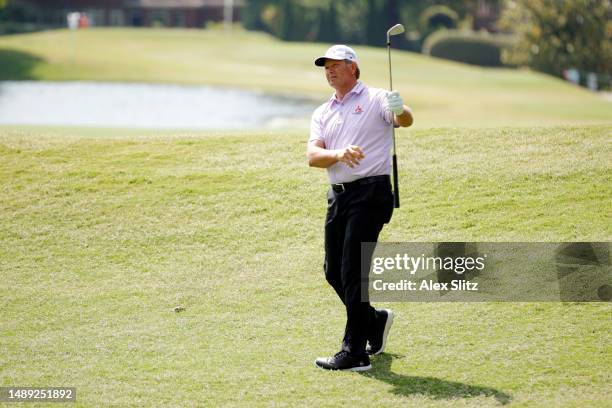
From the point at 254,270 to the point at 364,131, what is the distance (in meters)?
3.39

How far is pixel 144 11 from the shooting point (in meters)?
104

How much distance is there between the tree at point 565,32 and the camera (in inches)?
2383

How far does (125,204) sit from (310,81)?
42837 mm

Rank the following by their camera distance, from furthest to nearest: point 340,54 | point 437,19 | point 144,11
→ point 144,11 < point 437,19 < point 340,54

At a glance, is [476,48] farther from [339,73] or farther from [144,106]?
[339,73]

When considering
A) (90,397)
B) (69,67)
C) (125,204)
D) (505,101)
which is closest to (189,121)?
(505,101)

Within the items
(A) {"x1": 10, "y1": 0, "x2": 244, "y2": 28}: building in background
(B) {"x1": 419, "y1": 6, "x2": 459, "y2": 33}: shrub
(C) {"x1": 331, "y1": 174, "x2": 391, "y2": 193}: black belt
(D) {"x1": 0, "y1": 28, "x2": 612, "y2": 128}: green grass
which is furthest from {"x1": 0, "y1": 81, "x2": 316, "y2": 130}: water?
(A) {"x1": 10, "y1": 0, "x2": 244, "y2": 28}: building in background

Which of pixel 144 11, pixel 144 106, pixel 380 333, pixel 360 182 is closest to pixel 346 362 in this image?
pixel 380 333

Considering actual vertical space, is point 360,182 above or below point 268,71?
above

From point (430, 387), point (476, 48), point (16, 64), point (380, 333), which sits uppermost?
point (380, 333)

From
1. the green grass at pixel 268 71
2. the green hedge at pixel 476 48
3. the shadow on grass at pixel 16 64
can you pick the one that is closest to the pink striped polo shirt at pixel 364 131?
the green grass at pixel 268 71

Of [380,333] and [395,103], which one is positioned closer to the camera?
[395,103]

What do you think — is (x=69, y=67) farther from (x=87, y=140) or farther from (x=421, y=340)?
(x=421, y=340)

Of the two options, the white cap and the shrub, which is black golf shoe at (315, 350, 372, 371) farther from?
the shrub
